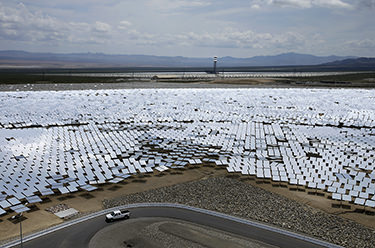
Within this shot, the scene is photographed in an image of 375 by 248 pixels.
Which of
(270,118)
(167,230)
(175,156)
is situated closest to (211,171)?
(175,156)

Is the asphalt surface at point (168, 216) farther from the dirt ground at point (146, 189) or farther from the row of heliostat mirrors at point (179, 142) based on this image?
the row of heliostat mirrors at point (179, 142)

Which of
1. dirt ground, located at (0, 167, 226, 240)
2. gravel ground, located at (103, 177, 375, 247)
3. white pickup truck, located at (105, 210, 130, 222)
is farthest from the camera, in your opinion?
white pickup truck, located at (105, 210, 130, 222)

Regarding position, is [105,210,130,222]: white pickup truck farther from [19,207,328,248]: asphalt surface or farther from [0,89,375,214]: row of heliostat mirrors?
[0,89,375,214]: row of heliostat mirrors

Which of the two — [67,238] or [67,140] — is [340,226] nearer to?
[67,238]

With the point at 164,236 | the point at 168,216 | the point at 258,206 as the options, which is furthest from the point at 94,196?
the point at 258,206

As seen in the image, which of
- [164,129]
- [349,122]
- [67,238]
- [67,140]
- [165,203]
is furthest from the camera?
[349,122]

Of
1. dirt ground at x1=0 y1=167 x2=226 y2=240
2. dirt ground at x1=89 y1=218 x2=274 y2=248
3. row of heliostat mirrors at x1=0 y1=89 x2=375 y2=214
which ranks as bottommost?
dirt ground at x1=0 y1=167 x2=226 y2=240

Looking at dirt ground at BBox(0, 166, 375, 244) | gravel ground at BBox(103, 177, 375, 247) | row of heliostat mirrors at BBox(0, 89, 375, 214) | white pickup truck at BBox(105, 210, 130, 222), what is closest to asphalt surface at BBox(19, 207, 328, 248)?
white pickup truck at BBox(105, 210, 130, 222)
